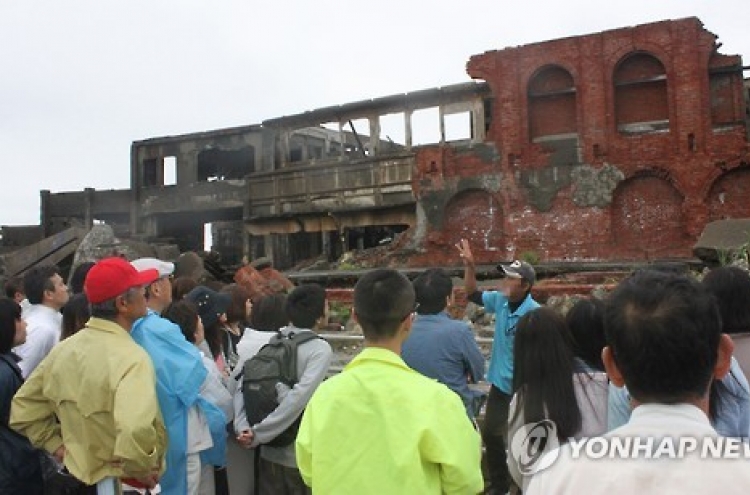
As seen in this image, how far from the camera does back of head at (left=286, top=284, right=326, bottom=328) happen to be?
390 cm

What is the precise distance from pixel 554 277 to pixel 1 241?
25.5 meters

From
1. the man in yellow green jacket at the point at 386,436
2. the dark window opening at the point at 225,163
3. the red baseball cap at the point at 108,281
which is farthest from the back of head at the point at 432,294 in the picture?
the dark window opening at the point at 225,163

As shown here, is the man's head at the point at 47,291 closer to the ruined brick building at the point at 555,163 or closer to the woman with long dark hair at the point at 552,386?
the woman with long dark hair at the point at 552,386

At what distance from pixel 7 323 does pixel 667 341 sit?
359 centimetres

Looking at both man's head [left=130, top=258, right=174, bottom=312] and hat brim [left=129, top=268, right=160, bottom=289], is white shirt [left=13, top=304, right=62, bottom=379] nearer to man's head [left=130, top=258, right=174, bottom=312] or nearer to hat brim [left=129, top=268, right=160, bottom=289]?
man's head [left=130, top=258, right=174, bottom=312]

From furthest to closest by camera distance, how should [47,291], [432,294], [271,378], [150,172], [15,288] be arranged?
[150,172]
[15,288]
[47,291]
[432,294]
[271,378]

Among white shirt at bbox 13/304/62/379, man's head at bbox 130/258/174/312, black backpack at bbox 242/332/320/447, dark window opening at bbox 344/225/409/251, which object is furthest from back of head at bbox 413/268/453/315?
dark window opening at bbox 344/225/409/251

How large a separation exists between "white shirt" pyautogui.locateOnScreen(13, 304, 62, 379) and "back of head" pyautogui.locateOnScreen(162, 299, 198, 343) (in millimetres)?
990

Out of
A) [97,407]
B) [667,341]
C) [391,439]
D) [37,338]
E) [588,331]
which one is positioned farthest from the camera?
[37,338]

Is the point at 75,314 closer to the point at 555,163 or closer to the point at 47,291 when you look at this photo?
the point at 47,291

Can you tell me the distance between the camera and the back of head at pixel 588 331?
3.20m

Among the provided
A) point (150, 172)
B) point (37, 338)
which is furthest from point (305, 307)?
point (150, 172)

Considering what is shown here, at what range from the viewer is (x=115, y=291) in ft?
10.7

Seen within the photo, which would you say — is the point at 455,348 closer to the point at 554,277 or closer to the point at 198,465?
the point at 198,465
